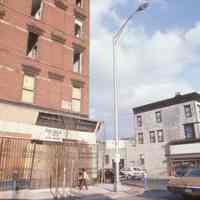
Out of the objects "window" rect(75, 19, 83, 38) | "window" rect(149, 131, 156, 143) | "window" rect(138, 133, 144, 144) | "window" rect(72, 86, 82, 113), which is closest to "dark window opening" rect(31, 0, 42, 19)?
"window" rect(75, 19, 83, 38)

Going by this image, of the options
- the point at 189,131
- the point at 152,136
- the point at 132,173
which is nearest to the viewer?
the point at 132,173

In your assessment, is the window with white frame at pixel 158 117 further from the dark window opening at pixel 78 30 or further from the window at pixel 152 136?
the dark window opening at pixel 78 30

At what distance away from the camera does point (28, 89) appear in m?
17.4

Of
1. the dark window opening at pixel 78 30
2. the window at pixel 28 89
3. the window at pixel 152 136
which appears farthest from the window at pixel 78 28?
the window at pixel 152 136

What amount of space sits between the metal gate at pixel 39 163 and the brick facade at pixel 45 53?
10.1 ft

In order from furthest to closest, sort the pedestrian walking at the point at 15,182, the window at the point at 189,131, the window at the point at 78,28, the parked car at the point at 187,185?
the window at the point at 189,131, the window at the point at 78,28, the pedestrian walking at the point at 15,182, the parked car at the point at 187,185

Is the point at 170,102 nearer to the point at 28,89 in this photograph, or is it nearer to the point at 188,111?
the point at 188,111

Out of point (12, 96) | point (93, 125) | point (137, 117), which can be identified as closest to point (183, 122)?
point (137, 117)

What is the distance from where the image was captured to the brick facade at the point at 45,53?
16609mm

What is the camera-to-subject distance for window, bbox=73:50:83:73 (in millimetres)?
21614

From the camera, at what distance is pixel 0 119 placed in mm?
14938

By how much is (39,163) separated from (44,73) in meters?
6.65

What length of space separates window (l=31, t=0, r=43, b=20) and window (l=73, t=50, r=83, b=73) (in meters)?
4.23

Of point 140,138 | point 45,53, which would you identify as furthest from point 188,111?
point 45,53
